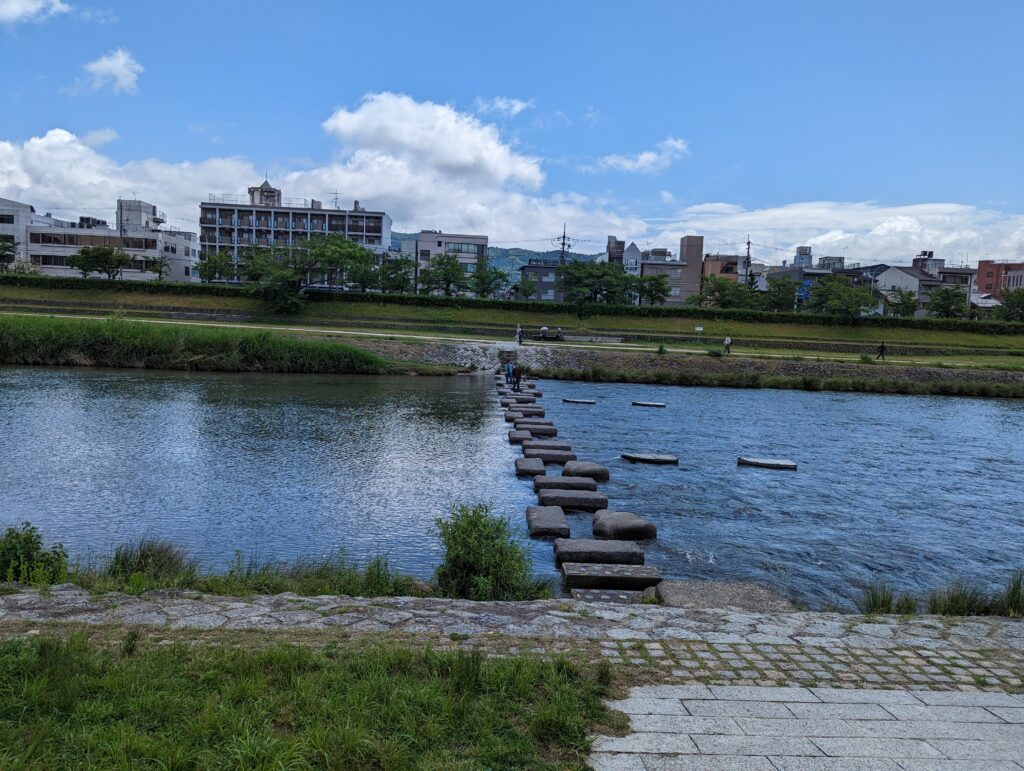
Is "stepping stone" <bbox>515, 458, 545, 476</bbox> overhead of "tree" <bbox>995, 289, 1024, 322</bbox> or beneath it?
beneath

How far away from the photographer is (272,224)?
102 meters

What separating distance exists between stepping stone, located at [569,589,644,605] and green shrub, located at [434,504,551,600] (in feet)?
1.30

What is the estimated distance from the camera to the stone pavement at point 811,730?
14.5ft

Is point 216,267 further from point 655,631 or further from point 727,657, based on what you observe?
point 727,657

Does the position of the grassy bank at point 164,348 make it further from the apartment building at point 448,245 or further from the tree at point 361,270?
the apartment building at point 448,245

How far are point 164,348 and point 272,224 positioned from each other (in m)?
71.7

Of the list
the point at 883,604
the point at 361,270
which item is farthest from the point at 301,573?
the point at 361,270

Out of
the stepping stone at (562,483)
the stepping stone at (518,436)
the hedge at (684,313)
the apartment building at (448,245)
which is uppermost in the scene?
Result: the apartment building at (448,245)

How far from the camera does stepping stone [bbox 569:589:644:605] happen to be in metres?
8.66

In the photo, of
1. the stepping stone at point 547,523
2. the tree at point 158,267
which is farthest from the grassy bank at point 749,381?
the tree at point 158,267

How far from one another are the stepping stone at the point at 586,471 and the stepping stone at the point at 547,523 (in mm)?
3581

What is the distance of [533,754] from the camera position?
4.27 meters

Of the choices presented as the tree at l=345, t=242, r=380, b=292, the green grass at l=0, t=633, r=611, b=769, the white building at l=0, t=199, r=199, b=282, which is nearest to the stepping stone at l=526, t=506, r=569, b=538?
the green grass at l=0, t=633, r=611, b=769

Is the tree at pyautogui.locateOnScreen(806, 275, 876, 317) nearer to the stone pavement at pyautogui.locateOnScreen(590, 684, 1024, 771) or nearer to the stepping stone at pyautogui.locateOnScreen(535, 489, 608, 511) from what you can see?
the stepping stone at pyautogui.locateOnScreen(535, 489, 608, 511)
